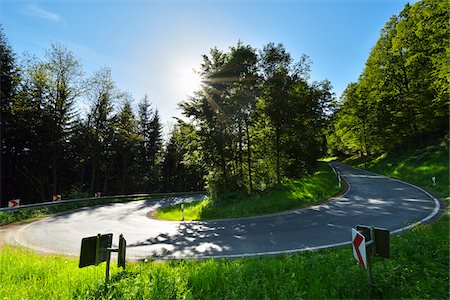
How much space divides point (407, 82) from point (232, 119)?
2320cm

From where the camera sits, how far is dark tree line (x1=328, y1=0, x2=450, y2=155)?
20.7 m

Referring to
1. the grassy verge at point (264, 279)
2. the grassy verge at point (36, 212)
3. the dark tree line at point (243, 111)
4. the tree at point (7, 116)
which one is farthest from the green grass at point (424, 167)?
the tree at point (7, 116)

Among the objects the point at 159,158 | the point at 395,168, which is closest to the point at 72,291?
the point at 395,168

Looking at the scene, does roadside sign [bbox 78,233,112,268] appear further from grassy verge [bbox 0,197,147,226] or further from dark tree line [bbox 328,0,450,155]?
dark tree line [bbox 328,0,450,155]

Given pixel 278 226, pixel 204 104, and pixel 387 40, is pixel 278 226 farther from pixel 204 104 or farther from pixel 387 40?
pixel 387 40

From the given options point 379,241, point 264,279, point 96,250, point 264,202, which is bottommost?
point 264,202

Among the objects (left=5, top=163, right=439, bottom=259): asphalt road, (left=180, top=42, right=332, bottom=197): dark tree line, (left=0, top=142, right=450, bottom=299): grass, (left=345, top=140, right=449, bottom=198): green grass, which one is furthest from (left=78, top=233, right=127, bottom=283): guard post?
(left=345, top=140, right=449, bottom=198): green grass

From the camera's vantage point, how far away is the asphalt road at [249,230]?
26.0ft

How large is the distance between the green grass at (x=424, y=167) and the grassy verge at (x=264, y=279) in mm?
11442

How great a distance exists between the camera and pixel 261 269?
209 inches

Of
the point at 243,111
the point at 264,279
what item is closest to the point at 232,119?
the point at 243,111

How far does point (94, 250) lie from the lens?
4.89 metres

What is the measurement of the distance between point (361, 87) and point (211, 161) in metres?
28.8

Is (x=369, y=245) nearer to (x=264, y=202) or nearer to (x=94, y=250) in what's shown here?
(x=94, y=250)
